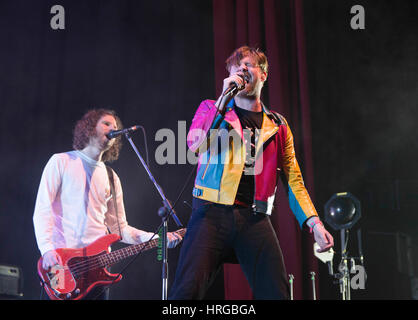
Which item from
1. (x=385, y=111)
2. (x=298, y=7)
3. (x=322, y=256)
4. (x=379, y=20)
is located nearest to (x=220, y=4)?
(x=298, y=7)

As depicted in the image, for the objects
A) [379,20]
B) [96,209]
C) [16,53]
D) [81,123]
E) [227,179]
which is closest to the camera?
[227,179]

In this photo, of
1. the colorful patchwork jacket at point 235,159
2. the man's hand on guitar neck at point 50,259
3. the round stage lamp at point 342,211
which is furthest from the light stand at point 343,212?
the man's hand on guitar neck at point 50,259

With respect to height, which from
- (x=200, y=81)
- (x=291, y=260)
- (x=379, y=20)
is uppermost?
(x=379, y=20)

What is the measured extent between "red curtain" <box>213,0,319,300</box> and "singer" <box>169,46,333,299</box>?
4.77 ft

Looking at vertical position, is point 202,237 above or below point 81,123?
below

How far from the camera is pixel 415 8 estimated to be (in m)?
4.05

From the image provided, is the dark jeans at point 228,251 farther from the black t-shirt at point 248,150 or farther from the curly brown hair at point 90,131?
the curly brown hair at point 90,131

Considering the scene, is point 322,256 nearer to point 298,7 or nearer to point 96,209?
point 96,209

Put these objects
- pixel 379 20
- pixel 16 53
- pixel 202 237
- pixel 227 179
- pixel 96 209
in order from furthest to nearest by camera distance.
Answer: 1. pixel 379 20
2. pixel 16 53
3. pixel 96 209
4. pixel 227 179
5. pixel 202 237

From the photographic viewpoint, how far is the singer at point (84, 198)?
288 centimetres

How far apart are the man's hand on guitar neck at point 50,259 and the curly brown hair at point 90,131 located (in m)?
0.94

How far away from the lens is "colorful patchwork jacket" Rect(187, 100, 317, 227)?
1883 millimetres

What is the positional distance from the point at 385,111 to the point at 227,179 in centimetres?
265

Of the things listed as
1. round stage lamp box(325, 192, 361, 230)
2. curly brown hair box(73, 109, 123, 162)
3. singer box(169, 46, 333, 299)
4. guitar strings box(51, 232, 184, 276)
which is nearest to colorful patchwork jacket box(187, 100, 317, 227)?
singer box(169, 46, 333, 299)
